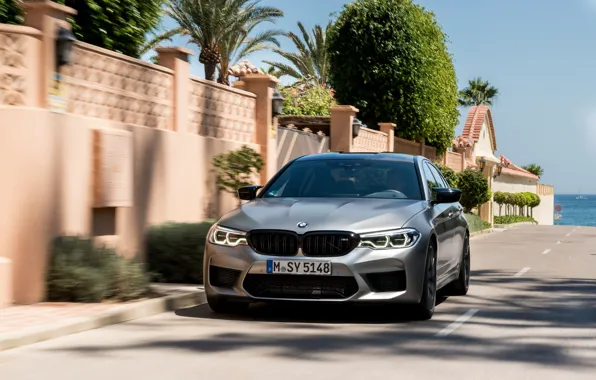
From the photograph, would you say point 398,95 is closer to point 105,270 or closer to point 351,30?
point 351,30

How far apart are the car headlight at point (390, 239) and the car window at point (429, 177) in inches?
67.5

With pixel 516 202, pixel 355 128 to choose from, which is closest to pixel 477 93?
pixel 516 202

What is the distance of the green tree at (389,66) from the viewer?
36.4 metres

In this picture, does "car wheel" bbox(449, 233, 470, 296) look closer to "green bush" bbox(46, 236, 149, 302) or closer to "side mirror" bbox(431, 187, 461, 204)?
"side mirror" bbox(431, 187, 461, 204)

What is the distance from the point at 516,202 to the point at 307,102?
1347 inches

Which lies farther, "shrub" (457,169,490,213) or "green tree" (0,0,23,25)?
"shrub" (457,169,490,213)

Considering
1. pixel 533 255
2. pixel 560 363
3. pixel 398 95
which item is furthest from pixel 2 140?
pixel 398 95

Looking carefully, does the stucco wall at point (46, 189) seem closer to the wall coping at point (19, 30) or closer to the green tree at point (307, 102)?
the wall coping at point (19, 30)

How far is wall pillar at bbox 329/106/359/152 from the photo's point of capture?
2473 centimetres

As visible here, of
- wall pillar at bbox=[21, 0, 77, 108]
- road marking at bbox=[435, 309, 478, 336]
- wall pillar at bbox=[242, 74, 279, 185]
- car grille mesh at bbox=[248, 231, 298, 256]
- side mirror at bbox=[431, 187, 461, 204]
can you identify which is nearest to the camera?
road marking at bbox=[435, 309, 478, 336]

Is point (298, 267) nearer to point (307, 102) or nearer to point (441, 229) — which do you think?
point (441, 229)

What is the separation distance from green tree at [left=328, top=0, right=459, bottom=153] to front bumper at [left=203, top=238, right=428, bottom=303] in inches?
1073

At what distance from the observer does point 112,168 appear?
1180 cm

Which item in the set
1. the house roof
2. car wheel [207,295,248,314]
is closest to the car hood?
car wheel [207,295,248,314]
